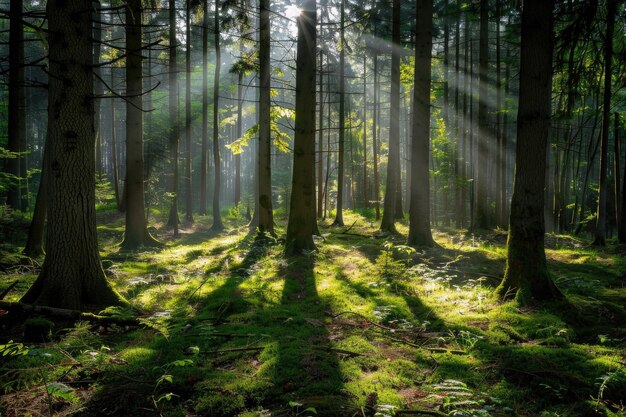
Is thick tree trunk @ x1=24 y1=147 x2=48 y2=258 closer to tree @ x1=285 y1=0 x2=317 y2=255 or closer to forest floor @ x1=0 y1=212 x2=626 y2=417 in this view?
forest floor @ x1=0 y1=212 x2=626 y2=417

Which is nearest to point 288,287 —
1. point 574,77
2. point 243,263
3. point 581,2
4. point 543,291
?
point 243,263

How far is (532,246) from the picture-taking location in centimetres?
522

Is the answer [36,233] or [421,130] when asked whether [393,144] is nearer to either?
[421,130]

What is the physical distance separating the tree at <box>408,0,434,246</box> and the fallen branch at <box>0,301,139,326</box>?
743 centimetres

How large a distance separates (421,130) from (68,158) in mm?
8191

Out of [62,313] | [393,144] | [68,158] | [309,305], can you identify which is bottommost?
[309,305]

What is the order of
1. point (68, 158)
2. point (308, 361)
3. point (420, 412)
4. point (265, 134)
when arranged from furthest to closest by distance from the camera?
point (265, 134), point (68, 158), point (308, 361), point (420, 412)

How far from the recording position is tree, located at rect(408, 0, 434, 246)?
9.77m

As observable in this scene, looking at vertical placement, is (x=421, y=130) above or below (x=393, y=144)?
below

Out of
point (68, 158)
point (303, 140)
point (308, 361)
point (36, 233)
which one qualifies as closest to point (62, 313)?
point (68, 158)

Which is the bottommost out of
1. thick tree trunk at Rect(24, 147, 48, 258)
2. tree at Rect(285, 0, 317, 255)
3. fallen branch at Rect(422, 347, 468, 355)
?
fallen branch at Rect(422, 347, 468, 355)

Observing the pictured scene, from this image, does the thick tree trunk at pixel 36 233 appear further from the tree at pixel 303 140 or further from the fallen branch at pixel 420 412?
the fallen branch at pixel 420 412

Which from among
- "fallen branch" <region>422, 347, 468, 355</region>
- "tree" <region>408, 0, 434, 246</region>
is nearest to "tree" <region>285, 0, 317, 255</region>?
"tree" <region>408, 0, 434, 246</region>

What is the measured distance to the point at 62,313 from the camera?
4.27 m
